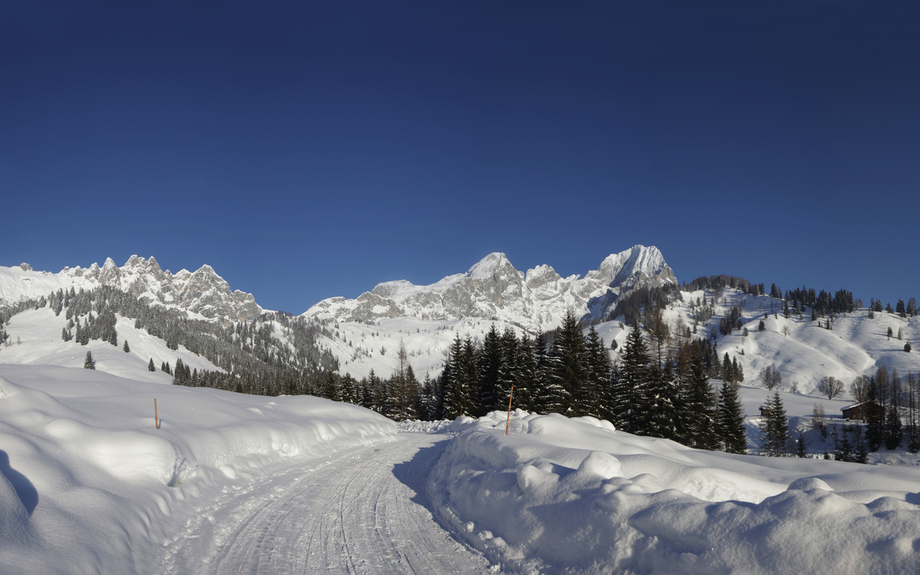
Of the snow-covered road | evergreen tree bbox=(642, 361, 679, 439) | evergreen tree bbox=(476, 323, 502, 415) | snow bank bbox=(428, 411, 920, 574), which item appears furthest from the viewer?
evergreen tree bbox=(476, 323, 502, 415)

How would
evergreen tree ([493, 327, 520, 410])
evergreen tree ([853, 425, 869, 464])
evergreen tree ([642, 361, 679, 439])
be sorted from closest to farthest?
evergreen tree ([642, 361, 679, 439]), evergreen tree ([493, 327, 520, 410]), evergreen tree ([853, 425, 869, 464])

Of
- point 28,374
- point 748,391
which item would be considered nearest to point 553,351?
point 28,374

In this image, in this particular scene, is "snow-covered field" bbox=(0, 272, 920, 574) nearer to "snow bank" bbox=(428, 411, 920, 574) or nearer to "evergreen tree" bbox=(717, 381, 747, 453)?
"snow bank" bbox=(428, 411, 920, 574)

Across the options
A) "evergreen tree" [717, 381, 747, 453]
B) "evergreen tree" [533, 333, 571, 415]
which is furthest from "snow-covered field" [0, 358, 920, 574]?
"evergreen tree" [717, 381, 747, 453]

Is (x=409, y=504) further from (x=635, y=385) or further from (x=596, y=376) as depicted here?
(x=596, y=376)

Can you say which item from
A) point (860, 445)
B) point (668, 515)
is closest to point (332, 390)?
point (668, 515)

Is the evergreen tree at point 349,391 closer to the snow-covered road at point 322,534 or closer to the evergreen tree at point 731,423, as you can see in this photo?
the evergreen tree at point 731,423

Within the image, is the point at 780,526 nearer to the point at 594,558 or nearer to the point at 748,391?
the point at 594,558

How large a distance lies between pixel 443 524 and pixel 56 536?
18.9 ft

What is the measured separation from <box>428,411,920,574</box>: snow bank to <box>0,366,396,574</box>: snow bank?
17.2ft

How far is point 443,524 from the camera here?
8539 millimetres

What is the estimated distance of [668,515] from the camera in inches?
206

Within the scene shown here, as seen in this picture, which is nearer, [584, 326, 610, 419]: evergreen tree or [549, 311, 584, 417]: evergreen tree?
[549, 311, 584, 417]: evergreen tree

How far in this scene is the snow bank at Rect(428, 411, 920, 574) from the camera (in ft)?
13.5
